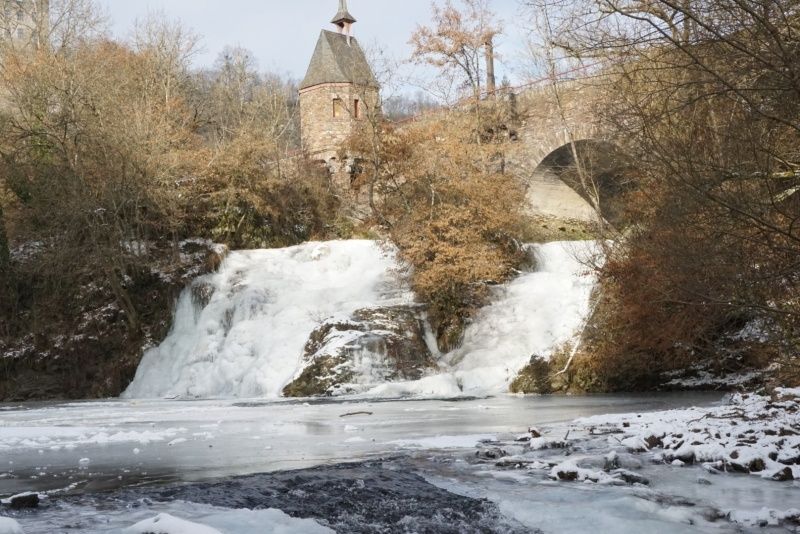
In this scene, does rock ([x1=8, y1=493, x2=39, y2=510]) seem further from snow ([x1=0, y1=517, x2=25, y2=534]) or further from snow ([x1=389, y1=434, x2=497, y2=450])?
snow ([x1=389, y1=434, x2=497, y2=450])

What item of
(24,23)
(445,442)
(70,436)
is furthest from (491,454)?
(24,23)

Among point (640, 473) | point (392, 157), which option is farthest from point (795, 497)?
point (392, 157)

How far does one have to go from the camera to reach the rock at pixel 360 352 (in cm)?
1842

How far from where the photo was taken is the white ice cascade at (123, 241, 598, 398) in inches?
749

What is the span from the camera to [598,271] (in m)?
17.1

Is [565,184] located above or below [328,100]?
below

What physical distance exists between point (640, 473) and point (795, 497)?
1.23 metres

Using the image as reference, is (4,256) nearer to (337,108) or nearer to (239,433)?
(337,108)

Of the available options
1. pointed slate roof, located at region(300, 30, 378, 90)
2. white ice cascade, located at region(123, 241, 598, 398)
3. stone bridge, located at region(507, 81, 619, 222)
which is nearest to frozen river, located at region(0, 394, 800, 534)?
white ice cascade, located at region(123, 241, 598, 398)

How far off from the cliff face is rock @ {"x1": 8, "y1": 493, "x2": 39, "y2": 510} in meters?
17.5

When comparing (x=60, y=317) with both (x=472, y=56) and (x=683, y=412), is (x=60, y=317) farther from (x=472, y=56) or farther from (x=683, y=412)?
(x=683, y=412)

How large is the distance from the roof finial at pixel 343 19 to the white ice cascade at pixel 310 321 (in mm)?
15335

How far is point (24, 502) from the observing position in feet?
17.7

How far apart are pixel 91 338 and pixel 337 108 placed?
14685 mm
